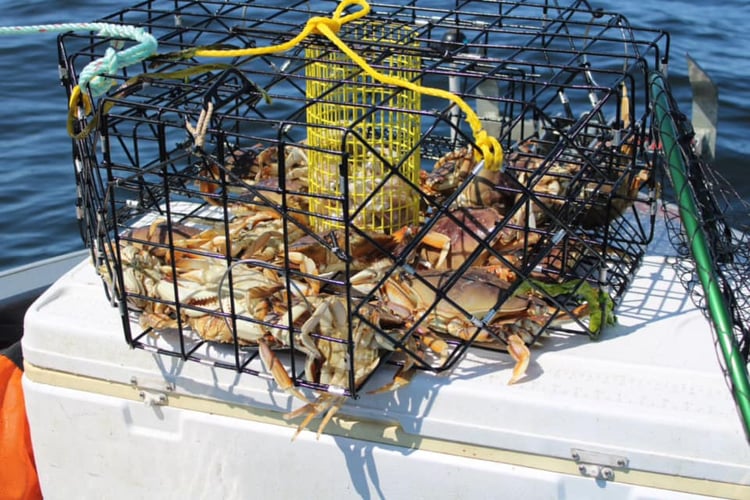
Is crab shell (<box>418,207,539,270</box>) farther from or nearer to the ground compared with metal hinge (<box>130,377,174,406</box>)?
farther from the ground

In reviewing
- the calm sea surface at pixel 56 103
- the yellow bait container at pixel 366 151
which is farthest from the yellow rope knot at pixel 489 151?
the calm sea surface at pixel 56 103

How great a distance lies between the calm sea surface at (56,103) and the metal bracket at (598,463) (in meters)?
3.85

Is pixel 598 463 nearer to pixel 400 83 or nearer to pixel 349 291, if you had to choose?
pixel 349 291

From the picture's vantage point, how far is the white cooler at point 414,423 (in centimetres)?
197

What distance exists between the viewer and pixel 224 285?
7.30ft

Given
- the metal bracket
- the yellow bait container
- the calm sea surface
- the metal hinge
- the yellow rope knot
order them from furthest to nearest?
the calm sea surface
the yellow bait container
the metal hinge
the metal bracket
the yellow rope knot

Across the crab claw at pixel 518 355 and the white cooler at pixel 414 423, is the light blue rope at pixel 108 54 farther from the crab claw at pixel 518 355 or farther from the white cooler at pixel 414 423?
the crab claw at pixel 518 355

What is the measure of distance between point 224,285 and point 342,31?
0.85 meters

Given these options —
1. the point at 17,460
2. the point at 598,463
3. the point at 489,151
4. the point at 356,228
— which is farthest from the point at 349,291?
the point at 17,460

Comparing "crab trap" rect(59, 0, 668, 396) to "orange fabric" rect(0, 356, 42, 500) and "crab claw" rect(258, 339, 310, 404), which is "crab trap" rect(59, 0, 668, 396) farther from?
"orange fabric" rect(0, 356, 42, 500)

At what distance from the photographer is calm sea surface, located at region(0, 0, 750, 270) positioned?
17.9ft

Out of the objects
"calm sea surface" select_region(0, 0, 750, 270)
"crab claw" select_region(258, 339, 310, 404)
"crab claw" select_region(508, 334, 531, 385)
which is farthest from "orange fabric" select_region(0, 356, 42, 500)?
"calm sea surface" select_region(0, 0, 750, 270)

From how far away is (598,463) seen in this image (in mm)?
1982

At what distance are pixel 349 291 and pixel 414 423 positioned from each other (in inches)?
13.6
